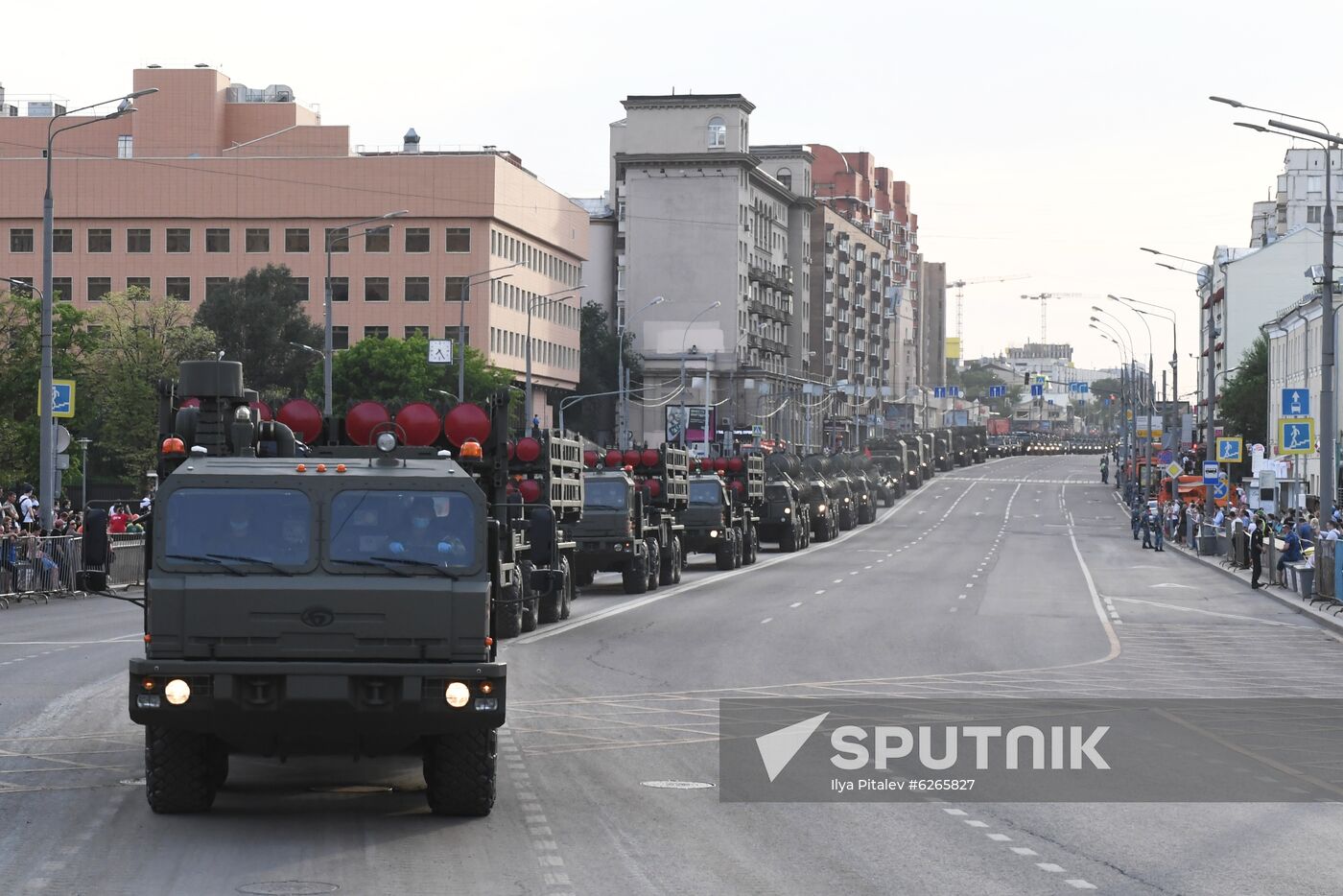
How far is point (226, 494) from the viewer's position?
40.5 feet

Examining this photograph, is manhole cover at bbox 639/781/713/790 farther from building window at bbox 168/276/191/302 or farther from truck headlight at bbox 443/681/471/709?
building window at bbox 168/276/191/302

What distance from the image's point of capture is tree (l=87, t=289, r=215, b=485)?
85000 mm

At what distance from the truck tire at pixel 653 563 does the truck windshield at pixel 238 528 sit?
27.5 meters

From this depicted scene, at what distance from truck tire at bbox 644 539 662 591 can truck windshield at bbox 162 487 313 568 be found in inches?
1082

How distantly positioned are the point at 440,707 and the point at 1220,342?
126794mm

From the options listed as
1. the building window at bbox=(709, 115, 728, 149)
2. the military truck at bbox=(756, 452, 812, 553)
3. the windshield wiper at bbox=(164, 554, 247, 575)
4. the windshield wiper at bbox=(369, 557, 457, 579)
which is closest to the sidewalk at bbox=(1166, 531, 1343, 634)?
the military truck at bbox=(756, 452, 812, 553)

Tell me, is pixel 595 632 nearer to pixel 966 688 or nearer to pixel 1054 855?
pixel 966 688

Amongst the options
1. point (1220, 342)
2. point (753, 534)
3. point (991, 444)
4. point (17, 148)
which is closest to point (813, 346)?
point (991, 444)

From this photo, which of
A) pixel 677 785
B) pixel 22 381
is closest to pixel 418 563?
pixel 677 785

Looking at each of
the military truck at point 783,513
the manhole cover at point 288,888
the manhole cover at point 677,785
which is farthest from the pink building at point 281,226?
the manhole cover at point 288,888

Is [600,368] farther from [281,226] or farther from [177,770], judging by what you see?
[177,770]

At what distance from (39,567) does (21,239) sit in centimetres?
7589

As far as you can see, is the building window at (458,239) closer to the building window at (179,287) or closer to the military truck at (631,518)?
the building window at (179,287)

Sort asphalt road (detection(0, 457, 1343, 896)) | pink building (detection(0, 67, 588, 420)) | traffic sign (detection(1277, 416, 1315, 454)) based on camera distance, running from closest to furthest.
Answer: asphalt road (detection(0, 457, 1343, 896))
traffic sign (detection(1277, 416, 1315, 454))
pink building (detection(0, 67, 588, 420))
